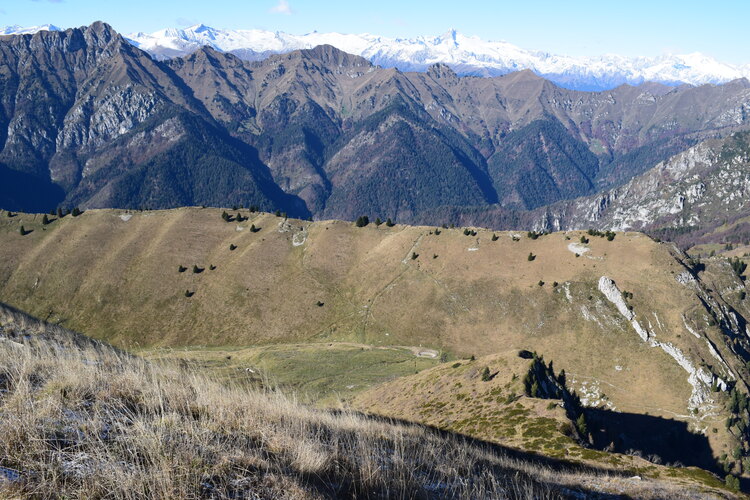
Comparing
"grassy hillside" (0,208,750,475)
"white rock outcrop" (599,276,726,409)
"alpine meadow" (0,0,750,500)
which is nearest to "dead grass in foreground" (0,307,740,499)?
"alpine meadow" (0,0,750,500)

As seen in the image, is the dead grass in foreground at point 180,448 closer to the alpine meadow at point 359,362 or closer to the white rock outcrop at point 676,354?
the alpine meadow at point 359,362

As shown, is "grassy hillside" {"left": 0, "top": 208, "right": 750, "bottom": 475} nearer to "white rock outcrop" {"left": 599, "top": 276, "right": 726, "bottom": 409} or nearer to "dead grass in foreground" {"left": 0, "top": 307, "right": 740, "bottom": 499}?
"white rock outcrop" {"left": 599, "top": 276, "right": 726, "bottom": 409}

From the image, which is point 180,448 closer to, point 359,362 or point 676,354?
point 359,362

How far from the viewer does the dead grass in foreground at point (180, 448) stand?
5.58 meters

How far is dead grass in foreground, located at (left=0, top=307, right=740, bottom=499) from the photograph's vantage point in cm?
558

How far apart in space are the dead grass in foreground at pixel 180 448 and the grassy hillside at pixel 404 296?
7002 cm

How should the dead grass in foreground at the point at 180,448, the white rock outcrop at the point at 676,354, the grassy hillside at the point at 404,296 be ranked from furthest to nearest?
the grassy hillside at the point at 404,296
the white rock outcrop at the point at 676,354
the dead grass in foreground at the point at 180,448

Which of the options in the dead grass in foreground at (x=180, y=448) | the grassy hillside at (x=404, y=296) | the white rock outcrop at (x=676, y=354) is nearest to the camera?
the dead grass in foreground at (x=180, y=448)

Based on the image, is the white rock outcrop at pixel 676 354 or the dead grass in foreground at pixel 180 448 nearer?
the dead grass in foreground at pixel 180 448

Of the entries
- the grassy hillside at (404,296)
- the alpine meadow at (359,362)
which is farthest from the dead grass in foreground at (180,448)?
the grassy hillside at (404,296)

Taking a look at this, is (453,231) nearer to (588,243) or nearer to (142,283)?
(588,243)

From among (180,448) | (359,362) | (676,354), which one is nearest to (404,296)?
(359,362)

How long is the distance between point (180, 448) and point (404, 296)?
389 feet

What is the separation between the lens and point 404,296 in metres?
124
